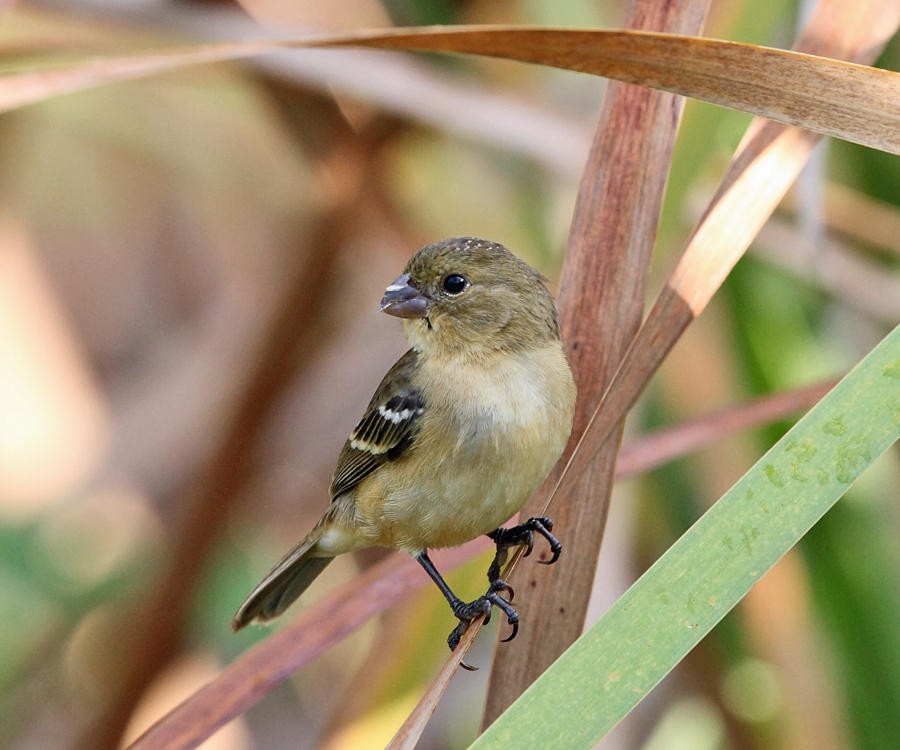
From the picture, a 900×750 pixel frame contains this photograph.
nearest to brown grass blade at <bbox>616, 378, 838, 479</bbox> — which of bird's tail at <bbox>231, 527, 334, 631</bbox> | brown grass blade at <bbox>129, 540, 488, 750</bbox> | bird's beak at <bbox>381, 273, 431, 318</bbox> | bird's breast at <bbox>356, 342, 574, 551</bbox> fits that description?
bird's breast at <bbox>356, 342, 574, 551</bbox>

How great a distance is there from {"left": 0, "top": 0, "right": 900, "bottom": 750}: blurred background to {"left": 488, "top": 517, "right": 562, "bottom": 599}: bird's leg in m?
0.35

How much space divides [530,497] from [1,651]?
1747mm

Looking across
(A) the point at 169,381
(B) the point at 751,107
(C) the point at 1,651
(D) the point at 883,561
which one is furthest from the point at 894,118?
(A) the point at 169,381

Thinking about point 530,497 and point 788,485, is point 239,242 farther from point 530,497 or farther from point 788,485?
point 788,485

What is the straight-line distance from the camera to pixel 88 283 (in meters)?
4.49

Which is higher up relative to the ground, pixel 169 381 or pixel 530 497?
pixel 169 381

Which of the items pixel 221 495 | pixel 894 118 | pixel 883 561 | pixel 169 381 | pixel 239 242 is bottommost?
pixel 883 561

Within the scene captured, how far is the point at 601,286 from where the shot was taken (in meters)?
1.82

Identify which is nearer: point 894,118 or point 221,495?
point 894,118

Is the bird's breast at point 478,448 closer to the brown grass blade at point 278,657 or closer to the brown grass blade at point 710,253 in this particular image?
the brown grass blade at point 278,657

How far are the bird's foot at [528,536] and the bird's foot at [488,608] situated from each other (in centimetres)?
8

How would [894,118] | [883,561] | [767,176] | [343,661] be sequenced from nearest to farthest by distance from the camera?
[894,118]
[767,176]
[883,561]
[343,661]

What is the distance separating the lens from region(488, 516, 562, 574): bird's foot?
1.82 meters

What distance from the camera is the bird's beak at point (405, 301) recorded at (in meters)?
2.33
